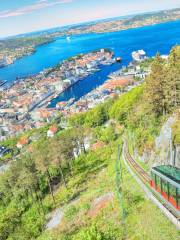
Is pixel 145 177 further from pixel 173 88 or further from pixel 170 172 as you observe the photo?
pixel 173 88

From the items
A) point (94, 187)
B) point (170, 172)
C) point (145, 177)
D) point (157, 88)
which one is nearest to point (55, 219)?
point (94, 187)

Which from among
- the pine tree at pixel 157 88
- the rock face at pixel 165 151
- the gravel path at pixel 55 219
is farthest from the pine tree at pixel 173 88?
the gravel path at pixel 55 219

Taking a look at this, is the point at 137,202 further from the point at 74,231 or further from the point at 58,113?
the point at 58,113

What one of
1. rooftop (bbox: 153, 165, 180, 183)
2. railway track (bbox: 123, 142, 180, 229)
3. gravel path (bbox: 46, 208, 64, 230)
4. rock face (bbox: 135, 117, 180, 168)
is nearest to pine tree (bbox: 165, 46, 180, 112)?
rock face (bbox: 135, 117, 180, 168)

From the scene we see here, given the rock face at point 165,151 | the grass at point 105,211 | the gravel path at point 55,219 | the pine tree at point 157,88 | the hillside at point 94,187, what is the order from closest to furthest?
the grass at point 105,211 < the hillside at point 94,187 < the rock face at point 165,151 < the gravel path at point 55,219 < the pine tree at point 157,88

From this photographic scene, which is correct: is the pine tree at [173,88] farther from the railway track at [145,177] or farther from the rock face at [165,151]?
the railway track at [145,177]

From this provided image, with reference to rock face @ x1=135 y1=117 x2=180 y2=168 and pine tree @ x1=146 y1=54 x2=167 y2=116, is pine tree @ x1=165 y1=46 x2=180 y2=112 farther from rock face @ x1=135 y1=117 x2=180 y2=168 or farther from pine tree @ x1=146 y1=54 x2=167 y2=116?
rock face @ x1=135 y1=117 x2=180 y2=168

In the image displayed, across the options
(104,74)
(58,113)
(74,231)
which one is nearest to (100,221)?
(74,231)
